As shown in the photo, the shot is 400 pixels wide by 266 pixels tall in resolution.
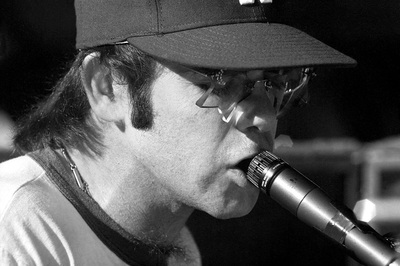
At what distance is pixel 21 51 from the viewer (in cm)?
368

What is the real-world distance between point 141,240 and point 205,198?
1.05ft

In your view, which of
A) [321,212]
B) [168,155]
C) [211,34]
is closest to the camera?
[321,212]

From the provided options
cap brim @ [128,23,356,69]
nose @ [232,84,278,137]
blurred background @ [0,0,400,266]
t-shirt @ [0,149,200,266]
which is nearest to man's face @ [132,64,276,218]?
nose @ [232,84,278,137]

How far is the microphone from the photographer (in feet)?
5.85

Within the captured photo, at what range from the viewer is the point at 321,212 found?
1.89 meters

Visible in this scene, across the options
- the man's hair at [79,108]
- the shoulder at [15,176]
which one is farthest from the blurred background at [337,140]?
the shoulder at [15,176]

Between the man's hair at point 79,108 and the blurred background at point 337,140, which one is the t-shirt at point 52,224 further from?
the blurred background at point 337,140

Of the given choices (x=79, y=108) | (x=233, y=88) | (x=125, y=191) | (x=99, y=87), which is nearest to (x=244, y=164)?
(x=233, y=88)

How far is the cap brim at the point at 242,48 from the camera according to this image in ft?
6.73

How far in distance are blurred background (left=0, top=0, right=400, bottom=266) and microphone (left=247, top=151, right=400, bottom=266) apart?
189 cm

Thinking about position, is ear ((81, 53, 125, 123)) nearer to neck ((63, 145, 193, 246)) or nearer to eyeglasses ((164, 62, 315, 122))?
neck ((63, 145, 193, 246))

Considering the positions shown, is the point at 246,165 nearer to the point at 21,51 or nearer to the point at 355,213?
the point at 355,213

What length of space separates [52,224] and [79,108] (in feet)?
1.70

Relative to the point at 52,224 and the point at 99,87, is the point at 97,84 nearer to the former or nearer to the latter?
the point at 99,87
